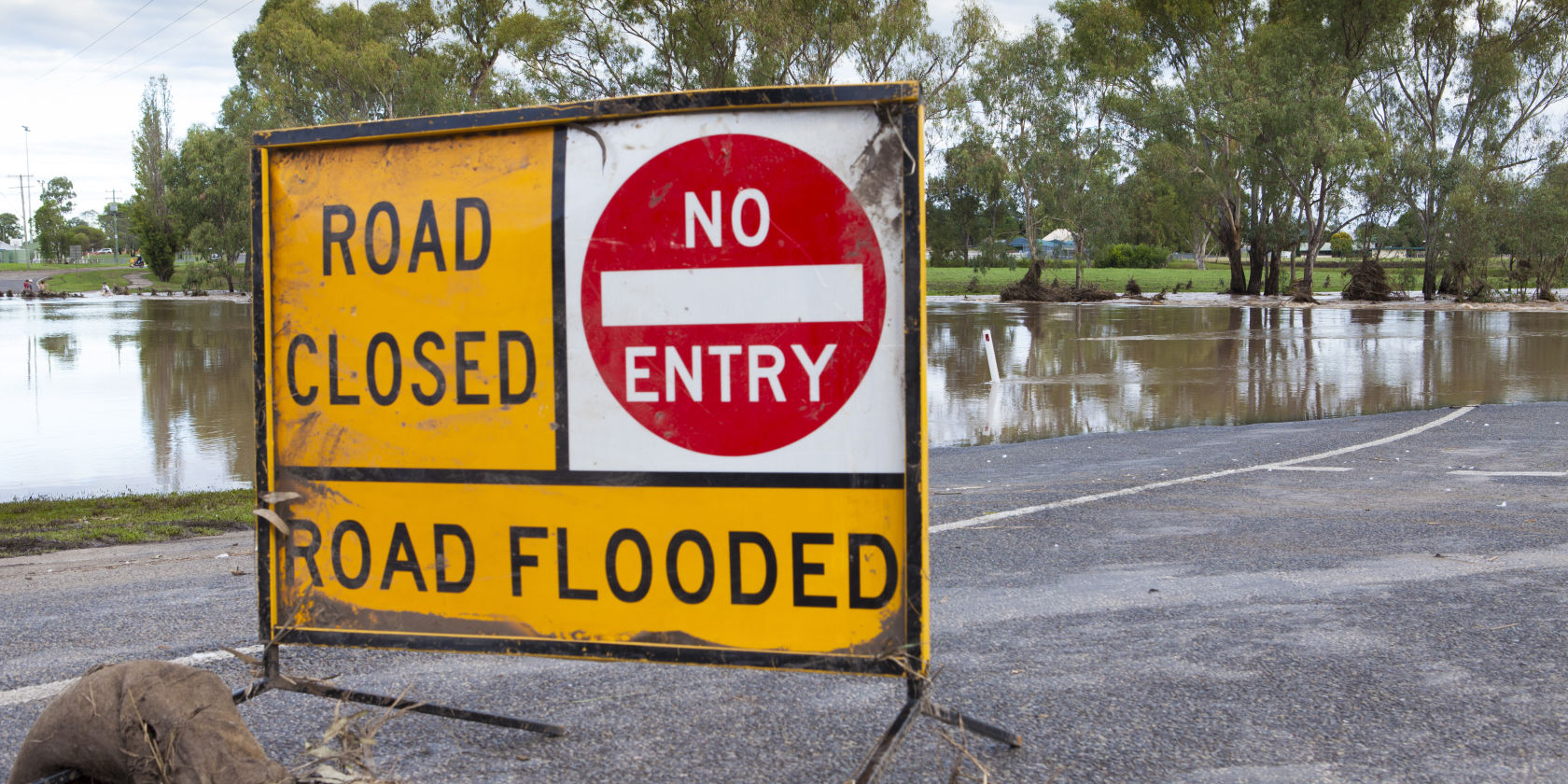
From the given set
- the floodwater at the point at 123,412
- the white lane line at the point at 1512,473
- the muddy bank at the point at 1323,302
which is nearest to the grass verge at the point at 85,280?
the floodwater at the point at 123,412

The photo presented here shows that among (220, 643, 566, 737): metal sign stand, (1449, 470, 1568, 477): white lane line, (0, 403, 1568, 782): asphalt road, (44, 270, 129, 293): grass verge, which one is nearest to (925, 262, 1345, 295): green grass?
(1449, 470, 1568, 477): white lane line

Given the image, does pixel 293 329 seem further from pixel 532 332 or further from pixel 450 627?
pixel 450 627

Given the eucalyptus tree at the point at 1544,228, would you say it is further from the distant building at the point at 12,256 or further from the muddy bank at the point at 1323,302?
the distant building at the point at 12,256

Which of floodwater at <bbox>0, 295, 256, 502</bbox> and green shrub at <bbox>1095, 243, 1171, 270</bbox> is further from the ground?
green shrub at <bbox>1095, 243, 1171, 270</bbox>

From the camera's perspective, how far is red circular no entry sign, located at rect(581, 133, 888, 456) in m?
2.46

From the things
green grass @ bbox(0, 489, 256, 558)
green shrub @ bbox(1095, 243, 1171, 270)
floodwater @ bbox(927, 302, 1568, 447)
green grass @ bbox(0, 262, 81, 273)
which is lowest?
green grass @ bbox(0, 489, 256, 558)

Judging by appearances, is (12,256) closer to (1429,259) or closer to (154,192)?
(154,192)

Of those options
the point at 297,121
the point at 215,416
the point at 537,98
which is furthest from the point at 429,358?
the point at 297,121

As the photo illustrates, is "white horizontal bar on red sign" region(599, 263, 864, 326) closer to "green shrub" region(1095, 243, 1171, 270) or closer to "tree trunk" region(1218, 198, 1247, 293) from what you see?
"tree trunk" region(1218, 198, 1247, 293)

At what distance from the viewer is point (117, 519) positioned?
7.56 meters

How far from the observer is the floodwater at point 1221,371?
41.2 ft

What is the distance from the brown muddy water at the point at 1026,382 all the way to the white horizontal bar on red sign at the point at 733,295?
838 cm

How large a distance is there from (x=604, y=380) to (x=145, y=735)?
4.09 feet

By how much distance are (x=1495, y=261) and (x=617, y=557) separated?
45028 millimetres
